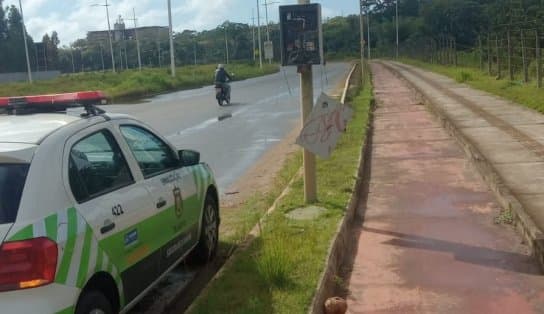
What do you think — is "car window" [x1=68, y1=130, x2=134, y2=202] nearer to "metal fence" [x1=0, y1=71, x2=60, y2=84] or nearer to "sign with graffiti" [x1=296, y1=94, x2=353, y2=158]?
"sign with graffiti" [x1=296, y1=94, x2=353, y2=158]

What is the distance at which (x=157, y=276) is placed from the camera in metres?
4.66

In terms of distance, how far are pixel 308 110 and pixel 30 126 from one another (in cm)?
351

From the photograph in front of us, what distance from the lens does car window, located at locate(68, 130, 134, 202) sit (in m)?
3.84

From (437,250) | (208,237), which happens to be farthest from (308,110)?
(437,250)

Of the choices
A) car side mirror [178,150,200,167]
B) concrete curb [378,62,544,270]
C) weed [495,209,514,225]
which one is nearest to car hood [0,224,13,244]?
car side mirror [178,150,200,167]

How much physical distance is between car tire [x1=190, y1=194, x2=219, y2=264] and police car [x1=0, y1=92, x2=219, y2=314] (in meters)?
0.28

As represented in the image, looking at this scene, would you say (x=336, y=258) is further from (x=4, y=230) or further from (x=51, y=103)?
(x=4, y=230)

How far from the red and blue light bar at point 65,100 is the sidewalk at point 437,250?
2.25 meters

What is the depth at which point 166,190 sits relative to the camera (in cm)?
485

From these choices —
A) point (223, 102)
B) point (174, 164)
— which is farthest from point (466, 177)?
point (223, 102)

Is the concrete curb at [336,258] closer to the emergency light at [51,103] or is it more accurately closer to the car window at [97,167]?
the car window at [97,167]

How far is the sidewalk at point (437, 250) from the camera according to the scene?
4809 mm

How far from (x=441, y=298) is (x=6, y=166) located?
3038 mm

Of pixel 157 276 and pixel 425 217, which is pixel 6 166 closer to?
pixel 157 276
